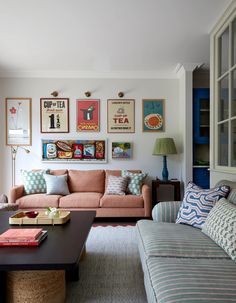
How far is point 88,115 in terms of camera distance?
4.44 metres

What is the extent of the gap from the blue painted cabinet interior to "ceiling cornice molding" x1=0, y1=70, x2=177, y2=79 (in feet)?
2.38

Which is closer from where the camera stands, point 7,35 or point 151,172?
point 7,35

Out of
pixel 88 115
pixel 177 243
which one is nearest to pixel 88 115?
pixel 88 115

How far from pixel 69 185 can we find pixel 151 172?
154cm

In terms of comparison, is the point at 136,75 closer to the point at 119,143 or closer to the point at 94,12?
the point at 119,143

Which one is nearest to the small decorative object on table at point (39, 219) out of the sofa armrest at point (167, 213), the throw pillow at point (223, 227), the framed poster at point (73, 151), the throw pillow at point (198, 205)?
the sofa armrest at point (167, 213)

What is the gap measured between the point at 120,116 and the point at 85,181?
1.39 meters

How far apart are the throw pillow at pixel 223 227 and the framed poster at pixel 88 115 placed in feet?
10.0

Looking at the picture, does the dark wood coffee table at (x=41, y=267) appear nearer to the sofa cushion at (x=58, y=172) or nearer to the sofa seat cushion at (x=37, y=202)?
the sofa seat cushion at (x=37, y=202)

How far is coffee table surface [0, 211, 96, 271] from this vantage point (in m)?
1.28

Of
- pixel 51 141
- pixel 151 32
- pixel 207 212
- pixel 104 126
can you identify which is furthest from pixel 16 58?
pixel 207 212

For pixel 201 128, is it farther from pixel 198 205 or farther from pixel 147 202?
pixel 198 205

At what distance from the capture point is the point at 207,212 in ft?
6.41

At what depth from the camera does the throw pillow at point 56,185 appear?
3.79 meters
